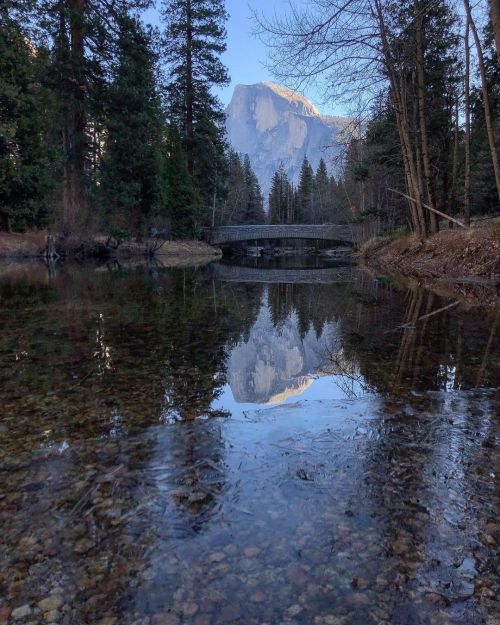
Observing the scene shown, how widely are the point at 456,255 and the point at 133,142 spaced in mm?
19426

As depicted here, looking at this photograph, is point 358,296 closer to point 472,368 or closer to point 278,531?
point 472,368

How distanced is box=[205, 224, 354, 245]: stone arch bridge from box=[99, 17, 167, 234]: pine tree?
1187 centimetres

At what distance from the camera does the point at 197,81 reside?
3534cm

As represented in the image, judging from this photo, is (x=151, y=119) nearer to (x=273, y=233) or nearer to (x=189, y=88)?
(x=189, y=88)

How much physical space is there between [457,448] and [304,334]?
413 centimetres

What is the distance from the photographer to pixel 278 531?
198 centimetres

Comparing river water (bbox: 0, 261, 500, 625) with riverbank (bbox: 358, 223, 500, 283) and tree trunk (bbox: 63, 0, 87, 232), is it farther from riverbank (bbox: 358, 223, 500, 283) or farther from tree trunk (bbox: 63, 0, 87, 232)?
tree trunk (bbox: 63, 0, 87, 232)

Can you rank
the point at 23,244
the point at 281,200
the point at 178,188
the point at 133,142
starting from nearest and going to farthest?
the point at 23,244 < the point at 133,142 < the point at 178,188 < the point at 281,200

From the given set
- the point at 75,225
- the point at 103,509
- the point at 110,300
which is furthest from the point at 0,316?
the point at 75,225

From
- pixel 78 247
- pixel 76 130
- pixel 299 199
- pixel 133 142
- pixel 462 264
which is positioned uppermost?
pixel 299 199

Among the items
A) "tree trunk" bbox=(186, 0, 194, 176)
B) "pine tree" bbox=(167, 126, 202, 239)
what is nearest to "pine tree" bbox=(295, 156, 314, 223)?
"tree trunk" bbox=(186, 0, 194, 176)

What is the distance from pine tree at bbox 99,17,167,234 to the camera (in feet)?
75.3

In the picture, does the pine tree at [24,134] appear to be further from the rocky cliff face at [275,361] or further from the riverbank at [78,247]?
the rocky cliff face at [275,361]

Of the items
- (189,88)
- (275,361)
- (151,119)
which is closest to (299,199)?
(189,88)
